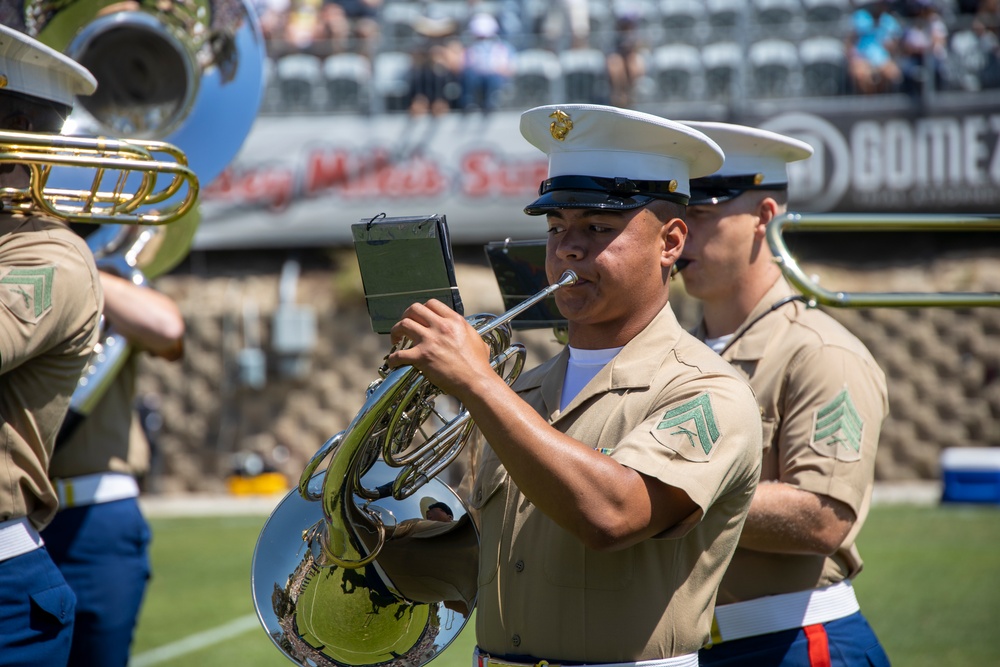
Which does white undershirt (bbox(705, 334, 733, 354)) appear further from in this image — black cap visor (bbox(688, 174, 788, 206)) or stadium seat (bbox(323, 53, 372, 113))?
stadium seat (bbox(323, 53, 372, 113))

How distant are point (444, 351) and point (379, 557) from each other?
692 mm

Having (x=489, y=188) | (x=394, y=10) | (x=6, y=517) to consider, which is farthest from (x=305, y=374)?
(x=6, y=517)

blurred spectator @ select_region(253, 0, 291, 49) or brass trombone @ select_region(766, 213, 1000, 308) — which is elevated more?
brass trombone @ select_region(766, 213, 1000, 308)

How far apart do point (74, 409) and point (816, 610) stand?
230 cm

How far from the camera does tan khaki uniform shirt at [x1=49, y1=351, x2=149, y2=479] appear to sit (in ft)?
12.5

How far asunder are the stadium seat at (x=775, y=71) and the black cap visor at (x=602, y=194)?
1273 cm

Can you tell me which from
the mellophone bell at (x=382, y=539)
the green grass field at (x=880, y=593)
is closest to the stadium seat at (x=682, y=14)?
the green grass field at (x=880, y=593)

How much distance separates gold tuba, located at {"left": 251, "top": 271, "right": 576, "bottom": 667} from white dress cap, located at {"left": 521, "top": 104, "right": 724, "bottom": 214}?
0.76ft

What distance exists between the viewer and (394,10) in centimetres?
1652

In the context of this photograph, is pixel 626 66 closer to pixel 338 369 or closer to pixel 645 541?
pixel 338 369

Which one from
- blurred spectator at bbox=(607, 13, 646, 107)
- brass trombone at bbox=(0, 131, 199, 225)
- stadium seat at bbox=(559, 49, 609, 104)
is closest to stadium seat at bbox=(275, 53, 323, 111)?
stadium seat at bbox=(559, 49, 609, 104)

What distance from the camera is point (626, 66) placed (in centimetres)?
1500

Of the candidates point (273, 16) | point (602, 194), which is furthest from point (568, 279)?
point (273, 16)

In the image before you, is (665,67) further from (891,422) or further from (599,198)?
(599,198)
